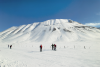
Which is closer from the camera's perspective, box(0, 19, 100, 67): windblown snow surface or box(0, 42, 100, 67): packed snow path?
box(0, 42, 100, 67): packed snow path

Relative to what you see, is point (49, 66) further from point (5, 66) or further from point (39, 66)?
point (5, 66)

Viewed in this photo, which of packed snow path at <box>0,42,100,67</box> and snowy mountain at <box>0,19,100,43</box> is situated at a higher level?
snowy mountain at <box>0,19,100,43</box>

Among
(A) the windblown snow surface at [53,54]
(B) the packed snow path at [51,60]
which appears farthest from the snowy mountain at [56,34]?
(B) the packed snow path at [51,60]

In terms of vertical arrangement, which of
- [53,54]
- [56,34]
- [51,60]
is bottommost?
[53,54]

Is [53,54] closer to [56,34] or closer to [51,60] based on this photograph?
[51,60]

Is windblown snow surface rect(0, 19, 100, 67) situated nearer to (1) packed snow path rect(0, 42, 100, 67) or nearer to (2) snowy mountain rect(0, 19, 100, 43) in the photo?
(1) packed snow path rect(0, 42, 100, 67)

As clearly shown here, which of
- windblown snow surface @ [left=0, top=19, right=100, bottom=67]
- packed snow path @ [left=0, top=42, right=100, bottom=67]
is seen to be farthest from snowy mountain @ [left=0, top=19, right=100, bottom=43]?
packed snow path @ [left=0, top=42, right=100, bottom=67]

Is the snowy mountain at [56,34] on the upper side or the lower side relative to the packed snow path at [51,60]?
upper

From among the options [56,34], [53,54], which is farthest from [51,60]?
[56,34]

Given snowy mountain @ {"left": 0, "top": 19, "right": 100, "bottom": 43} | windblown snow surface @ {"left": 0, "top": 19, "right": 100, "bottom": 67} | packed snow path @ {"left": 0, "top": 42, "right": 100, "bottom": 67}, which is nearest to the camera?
packed snow path @ {"left": 0, "top": 42, "right": 100, "bottom": 67}

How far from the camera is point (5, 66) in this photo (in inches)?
205

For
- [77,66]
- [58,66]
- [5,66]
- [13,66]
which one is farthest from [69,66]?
[5,66]

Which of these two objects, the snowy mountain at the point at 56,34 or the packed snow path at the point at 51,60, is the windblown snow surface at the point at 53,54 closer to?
the packed snow path at the point at 51,60

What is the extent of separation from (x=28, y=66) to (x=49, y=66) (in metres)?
2.14
